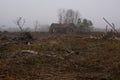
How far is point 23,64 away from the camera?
1012cm

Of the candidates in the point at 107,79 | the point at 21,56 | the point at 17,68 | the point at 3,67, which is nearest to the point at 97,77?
the point at 107,79

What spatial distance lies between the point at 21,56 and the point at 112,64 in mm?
4949

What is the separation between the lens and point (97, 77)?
8102 millimetres

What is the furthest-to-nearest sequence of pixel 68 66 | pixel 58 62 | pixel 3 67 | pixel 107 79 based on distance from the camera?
pixel 58 62 → pixel 68 66 → pixel 3 67 → pixel 107 79

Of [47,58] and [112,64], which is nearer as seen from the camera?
[112,64]

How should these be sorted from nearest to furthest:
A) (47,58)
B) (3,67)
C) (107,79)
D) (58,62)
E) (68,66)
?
1. (107,79)
2. (3,67)
3. (68,66)
4. (58,62)
5. (47,58)

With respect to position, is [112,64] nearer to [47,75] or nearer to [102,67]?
[102,67]

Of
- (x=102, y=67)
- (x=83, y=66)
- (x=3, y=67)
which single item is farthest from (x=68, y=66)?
(x=3, y=67)

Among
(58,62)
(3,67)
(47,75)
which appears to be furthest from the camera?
(58,62)

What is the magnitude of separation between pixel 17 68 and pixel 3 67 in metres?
0.60

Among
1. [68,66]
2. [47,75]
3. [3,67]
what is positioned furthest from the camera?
[68,66]

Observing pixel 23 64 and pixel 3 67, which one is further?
pixel 23 64

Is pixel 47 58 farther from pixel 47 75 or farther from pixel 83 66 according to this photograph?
pixel 47 75

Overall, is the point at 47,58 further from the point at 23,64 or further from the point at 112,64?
the point at 112,64
